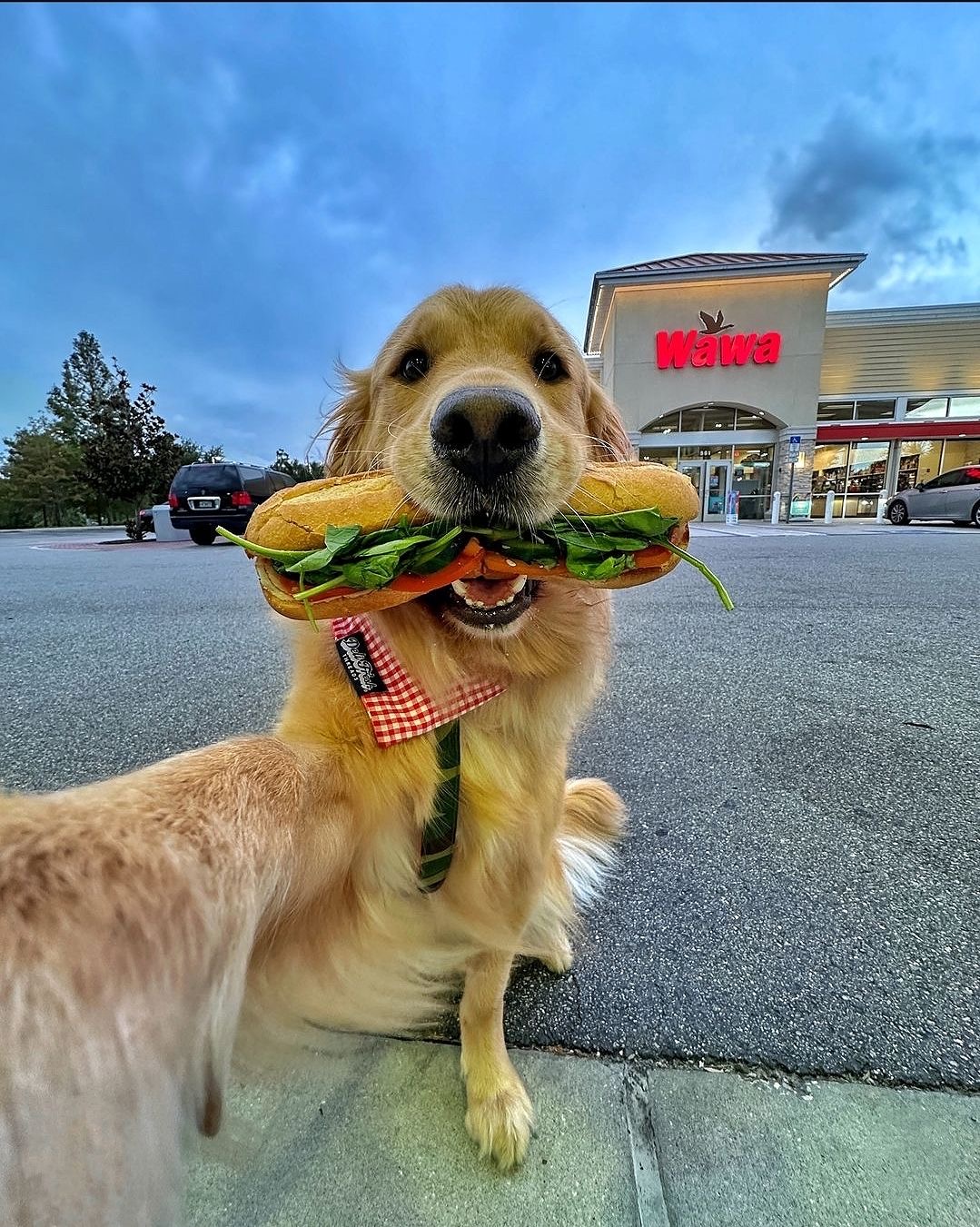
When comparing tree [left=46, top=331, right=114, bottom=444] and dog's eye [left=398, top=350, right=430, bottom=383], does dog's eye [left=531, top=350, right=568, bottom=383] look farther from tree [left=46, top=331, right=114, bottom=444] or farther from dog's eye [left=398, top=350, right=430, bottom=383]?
tree [left=46, top=331, right=114, bottom=444]

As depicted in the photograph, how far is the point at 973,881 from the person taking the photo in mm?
1759

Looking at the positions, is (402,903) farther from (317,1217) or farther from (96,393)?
(96,393)

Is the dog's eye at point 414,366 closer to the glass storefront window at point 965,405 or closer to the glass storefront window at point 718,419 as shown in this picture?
the glass storefront window at point 718,419

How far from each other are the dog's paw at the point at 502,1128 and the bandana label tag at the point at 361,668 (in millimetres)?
859

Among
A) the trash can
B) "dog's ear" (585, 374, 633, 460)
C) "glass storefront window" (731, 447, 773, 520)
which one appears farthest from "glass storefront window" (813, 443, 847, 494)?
"dog's ear" (585, 374, 633, 460)

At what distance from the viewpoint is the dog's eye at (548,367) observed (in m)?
1.94

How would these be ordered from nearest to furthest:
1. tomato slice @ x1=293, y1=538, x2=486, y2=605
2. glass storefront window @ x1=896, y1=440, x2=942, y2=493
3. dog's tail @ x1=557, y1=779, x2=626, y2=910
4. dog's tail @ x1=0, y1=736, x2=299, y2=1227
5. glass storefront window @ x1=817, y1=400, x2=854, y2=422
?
dog's tail @ x1=0, y1=736, x2=299, y2=1227, tomato slice @ x1=293, y1=538, x2=486, y2=605, dog's tail @ x1=557, y1=779, x2=626, y2=910, glass storefront window @ x1=896, y1=440, x2=942, y2=493, glass storefront window @ x1=817, y1=400, x2=854, y2=422

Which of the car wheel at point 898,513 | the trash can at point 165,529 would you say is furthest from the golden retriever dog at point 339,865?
the car wheel at point 898,513

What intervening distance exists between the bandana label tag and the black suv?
46.2 feet

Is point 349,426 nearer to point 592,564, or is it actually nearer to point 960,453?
point 592,564

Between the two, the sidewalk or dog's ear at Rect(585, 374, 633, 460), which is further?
dog's ear at Rect(585, 374, 633, 460)

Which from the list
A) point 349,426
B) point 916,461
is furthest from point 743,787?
point 916,461

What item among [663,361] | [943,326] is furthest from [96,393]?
[943,326]

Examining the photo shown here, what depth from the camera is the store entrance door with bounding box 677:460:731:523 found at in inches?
960
